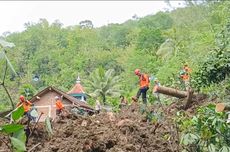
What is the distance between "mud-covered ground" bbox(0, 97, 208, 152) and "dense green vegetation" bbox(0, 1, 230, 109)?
15.9m

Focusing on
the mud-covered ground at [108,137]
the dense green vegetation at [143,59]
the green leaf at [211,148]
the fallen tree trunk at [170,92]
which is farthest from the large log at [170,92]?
the green leaf at [211,148]

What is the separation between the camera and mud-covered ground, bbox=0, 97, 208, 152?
6098 mm

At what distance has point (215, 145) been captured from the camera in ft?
16.6

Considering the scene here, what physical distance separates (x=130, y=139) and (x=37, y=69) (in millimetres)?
56577

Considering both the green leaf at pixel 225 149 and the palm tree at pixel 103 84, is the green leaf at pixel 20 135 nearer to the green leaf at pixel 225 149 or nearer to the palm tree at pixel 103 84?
the green leaf at pixel 225 149

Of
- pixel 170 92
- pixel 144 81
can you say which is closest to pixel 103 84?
pixel 144 81

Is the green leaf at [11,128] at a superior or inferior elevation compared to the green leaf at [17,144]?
superior

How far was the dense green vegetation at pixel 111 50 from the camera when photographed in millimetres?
31250

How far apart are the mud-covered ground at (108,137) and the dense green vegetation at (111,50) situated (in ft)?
52.1

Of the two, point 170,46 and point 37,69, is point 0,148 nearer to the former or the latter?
point 170,46

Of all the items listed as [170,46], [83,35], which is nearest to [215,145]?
[170,46]

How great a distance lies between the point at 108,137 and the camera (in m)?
6.27

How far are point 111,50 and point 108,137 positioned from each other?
61911mm

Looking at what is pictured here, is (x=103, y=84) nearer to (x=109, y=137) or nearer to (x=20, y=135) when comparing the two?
(x=109, y=137)
